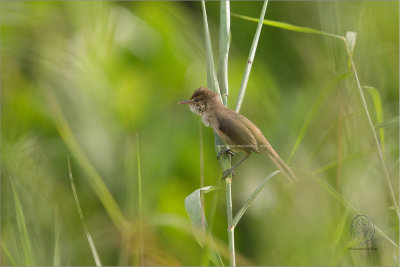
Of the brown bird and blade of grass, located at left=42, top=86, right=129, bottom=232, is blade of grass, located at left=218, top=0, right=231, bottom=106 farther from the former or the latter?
blade of grass, located at left=42, top=86, right=129, bottom=232

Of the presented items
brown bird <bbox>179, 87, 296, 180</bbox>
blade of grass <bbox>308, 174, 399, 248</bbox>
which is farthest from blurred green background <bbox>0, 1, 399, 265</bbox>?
blade of grass <bbox>308, 174, 399, 248</bbox>

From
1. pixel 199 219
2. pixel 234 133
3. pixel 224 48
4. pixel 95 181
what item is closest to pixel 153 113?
pixel 95 181

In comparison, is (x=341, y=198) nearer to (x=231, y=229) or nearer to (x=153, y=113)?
(x=231, y=229)

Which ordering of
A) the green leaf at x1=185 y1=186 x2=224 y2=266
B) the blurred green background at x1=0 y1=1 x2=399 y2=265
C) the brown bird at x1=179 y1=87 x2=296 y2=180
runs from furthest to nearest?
1. the blurred green background at x1=0 y1=1 x2=399 y2=265
2. the brown bird at x1=179 y1=87 x2=296 y2=180
3. the green leaf at x1=185 y1=186 x2=224 y2=266

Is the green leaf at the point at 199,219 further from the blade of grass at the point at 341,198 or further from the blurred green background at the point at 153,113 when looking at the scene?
the blurred green background at the point at 153,113

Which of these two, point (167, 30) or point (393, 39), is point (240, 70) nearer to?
point (167, 30)

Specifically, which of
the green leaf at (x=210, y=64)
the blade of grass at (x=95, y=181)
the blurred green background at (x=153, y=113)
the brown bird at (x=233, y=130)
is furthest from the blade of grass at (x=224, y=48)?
the blade of grass at (x=95, y=181)

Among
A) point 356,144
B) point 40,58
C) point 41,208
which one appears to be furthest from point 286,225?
point 40,58
